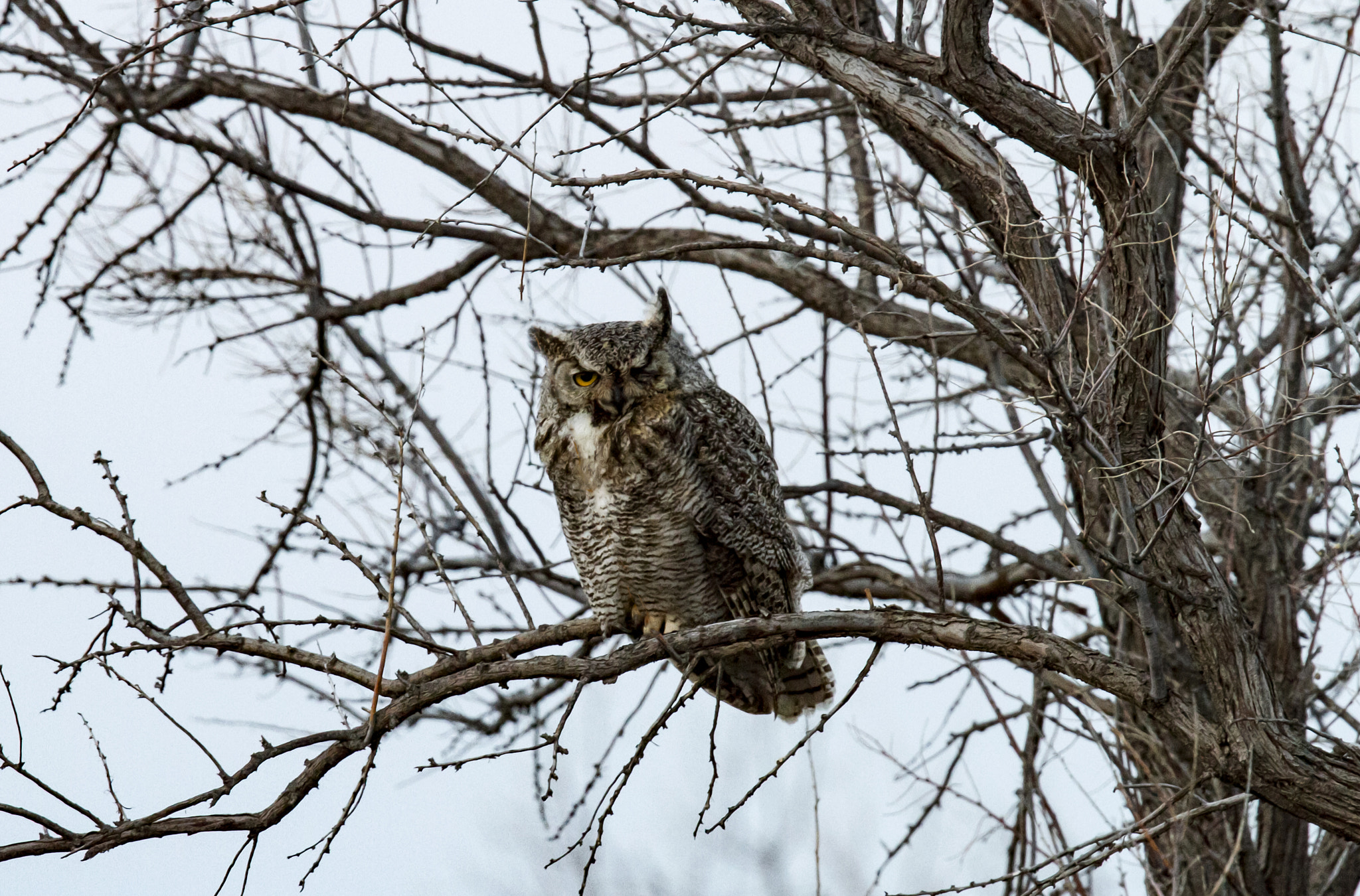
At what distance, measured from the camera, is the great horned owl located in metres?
3.90

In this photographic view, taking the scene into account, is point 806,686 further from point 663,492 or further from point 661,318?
point 661,318

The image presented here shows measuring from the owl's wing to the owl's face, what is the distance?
16 cm

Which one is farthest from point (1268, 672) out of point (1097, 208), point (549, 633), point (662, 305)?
point (662, 305)

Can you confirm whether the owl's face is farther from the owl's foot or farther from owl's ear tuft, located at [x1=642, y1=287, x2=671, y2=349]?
the owl's foot

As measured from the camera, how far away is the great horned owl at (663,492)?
3.90 meters

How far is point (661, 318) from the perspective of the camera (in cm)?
420

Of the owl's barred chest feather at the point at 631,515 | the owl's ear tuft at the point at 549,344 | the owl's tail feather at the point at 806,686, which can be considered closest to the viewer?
the owl's barred chest feather at the point at 631,515

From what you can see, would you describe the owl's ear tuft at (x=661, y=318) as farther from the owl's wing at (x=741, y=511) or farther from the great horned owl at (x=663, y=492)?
the owl's wing at (x=741, y=511)

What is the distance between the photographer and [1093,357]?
3.64 meters

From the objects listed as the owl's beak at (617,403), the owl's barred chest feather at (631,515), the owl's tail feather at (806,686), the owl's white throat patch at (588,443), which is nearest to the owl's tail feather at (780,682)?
the owl's tail feather at (806,686)

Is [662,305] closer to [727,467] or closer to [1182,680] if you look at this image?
[727,467]

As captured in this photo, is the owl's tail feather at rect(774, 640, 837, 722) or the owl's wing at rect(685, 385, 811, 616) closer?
the owl's wing at rect(685, 385, 811, 616)

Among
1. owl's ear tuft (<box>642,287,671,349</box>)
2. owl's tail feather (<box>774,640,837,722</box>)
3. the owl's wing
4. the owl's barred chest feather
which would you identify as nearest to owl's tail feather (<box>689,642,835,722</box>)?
owl's tail feather (<box>774,640,837,722</box>)

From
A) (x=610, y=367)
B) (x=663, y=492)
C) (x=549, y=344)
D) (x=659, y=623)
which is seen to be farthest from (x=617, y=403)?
(x=659, y=623)
